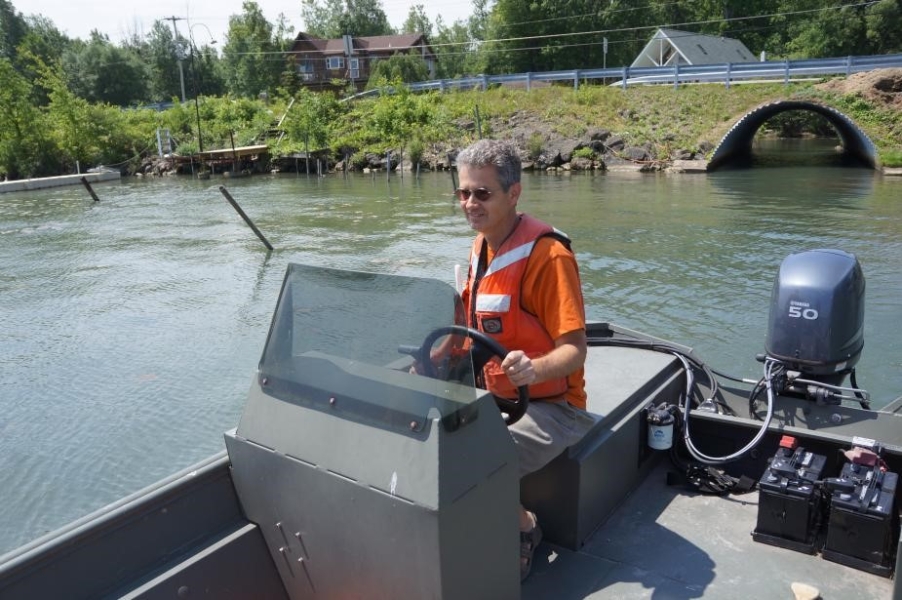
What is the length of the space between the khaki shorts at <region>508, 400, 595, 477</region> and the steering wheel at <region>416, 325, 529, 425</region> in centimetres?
9

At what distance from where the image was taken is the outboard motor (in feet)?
12.6

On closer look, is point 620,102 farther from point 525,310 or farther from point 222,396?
point 525,310

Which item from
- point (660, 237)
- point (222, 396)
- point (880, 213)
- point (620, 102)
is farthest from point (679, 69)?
point (222, 396)

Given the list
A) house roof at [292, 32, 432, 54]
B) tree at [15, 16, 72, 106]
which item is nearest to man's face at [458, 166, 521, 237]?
tree at [15, 16, 72, 106]

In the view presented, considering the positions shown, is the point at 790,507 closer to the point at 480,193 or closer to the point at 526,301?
the point at 526,301

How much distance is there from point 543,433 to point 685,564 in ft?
2.82

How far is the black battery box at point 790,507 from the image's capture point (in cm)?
282

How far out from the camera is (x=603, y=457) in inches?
119

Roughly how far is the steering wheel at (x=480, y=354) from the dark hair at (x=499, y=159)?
0.58m

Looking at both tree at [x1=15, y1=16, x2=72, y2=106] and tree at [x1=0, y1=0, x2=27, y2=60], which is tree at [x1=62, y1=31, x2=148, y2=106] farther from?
tree at [x1=0, y1=0, x2=27, y2=60]

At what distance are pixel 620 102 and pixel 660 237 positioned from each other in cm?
1840

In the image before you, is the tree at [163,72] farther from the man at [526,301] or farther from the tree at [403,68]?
the man at [526,301]

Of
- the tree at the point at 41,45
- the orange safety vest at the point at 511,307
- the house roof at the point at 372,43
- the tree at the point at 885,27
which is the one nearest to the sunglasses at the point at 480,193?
the orange safety vest at the point at 511,307

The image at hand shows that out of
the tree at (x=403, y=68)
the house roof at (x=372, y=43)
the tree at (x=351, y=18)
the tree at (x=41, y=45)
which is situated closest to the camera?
the tree at (x=403, y=68)
